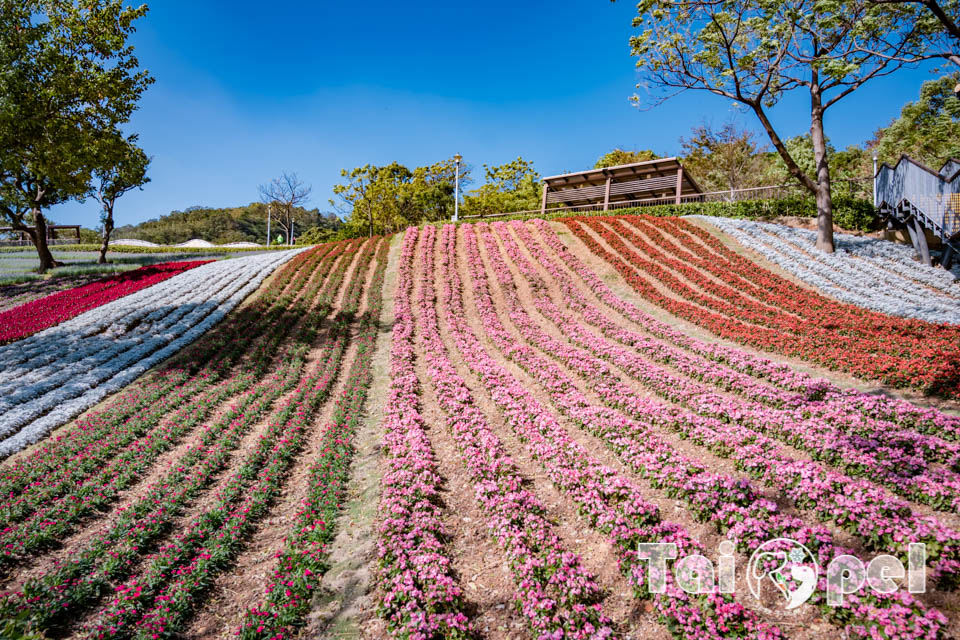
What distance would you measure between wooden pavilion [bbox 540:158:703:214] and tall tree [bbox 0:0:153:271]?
27011 millimetres

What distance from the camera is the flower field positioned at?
4.90 metres

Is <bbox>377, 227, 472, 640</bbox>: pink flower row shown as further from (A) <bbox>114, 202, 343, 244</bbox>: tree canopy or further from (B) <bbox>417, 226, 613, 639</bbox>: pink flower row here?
(A) <bbox>114, 202, 343, 244</bbox>: tree canopy

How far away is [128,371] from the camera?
13.5 m

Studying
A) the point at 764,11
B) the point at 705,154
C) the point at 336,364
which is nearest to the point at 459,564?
the point at 336,364

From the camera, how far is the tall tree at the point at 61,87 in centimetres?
1421

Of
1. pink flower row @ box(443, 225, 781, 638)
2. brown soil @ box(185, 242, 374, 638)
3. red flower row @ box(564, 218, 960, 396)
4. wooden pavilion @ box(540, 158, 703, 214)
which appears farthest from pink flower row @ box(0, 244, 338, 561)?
wooden pavilion @ box(540, 158, 703, 214)

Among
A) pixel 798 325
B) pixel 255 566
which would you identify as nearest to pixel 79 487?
pixel 255 566

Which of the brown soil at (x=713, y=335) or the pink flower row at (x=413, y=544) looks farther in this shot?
the brown soil at (x=713, y=335)

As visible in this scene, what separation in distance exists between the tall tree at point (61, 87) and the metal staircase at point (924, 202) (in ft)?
115

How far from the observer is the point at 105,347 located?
15422 millimetres

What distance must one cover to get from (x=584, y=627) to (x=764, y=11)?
24.8 metres

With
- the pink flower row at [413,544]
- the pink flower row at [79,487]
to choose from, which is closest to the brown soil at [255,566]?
the pink flower row at [413,544]

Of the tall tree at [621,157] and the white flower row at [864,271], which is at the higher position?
the tall tree at [621,157]

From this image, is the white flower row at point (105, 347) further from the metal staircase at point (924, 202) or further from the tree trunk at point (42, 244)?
the metal staircase at point (924, 202)
